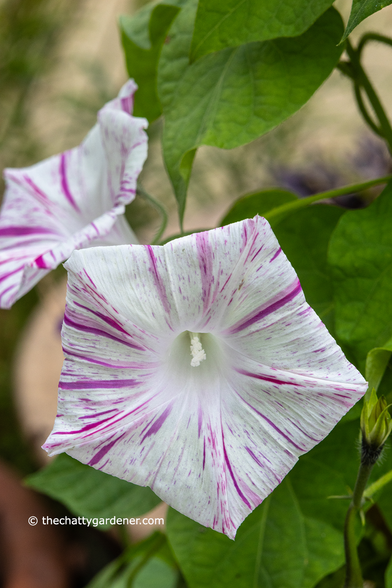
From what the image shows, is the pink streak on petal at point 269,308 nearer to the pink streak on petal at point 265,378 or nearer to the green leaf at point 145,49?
the pink streak on petal at point 265,378

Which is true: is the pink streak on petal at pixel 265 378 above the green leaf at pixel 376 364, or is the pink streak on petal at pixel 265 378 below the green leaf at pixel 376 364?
above

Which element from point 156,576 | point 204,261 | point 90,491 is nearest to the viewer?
point 204,261

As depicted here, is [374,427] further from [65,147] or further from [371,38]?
[65,147]

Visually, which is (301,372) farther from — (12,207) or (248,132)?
(12,207)

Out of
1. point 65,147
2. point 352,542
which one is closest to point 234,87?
point 352,542

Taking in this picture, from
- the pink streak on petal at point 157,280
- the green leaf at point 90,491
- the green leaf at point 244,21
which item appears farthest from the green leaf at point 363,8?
the green leaf at point 90,491
